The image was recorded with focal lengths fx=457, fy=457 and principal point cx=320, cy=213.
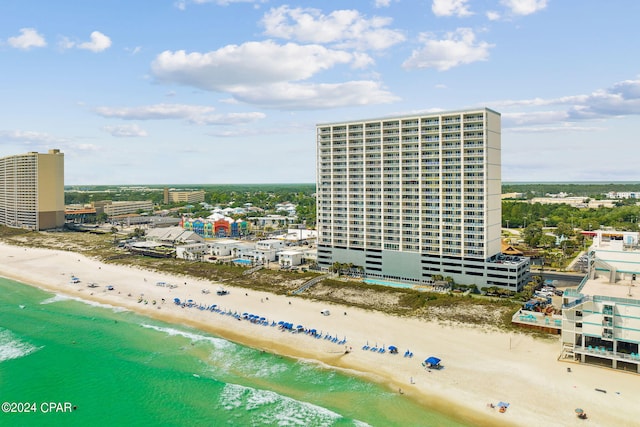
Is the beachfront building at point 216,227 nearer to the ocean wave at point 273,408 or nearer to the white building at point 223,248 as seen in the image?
the white building at point 223,248

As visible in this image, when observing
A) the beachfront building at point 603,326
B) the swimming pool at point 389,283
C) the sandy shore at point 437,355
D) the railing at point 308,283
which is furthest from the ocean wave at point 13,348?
the beachfront building at point 603,326

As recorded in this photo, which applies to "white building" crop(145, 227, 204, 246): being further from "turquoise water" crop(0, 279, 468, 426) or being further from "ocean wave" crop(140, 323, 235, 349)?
"ocean wave" crop(140, 323, 235, 349)

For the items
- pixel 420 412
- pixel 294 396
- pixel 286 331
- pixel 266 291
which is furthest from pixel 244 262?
pixel 420 412

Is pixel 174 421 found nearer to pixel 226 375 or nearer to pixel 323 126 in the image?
pixel 226 375

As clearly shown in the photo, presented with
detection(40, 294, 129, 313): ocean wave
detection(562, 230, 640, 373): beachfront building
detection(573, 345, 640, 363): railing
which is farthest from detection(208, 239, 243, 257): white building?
detection(573, 345, 640, 363): railing

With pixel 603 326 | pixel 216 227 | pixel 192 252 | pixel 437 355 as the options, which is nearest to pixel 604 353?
pixel 603 326

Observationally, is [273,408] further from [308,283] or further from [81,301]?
[81,301]

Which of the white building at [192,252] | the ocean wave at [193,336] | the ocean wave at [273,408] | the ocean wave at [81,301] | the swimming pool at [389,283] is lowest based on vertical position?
the ocean wave at [273,408]
